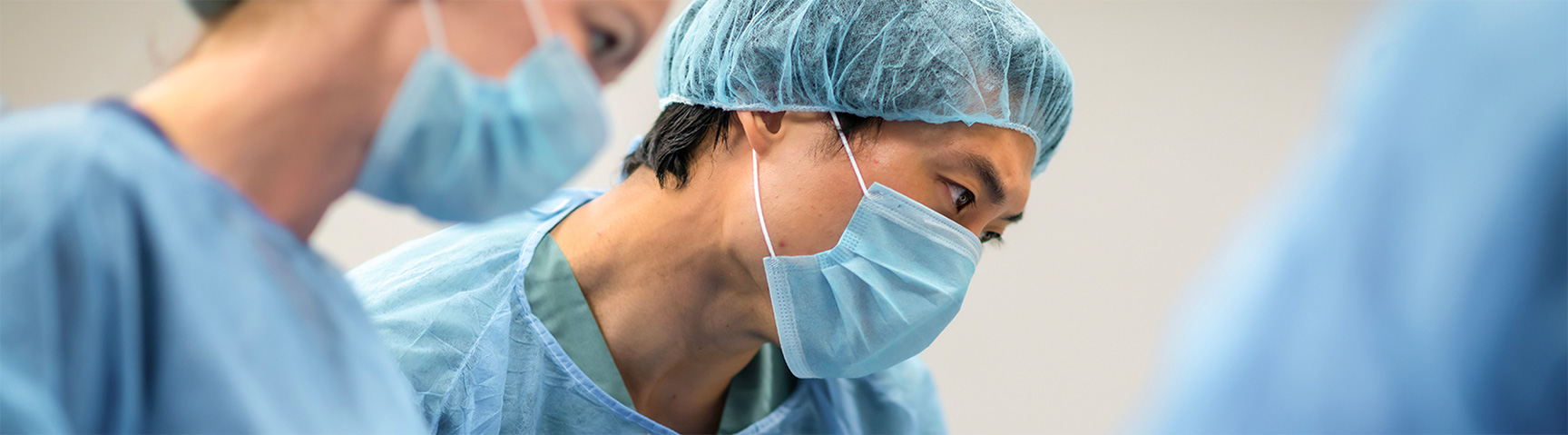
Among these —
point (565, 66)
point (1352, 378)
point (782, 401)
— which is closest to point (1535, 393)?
point (1352, 378)

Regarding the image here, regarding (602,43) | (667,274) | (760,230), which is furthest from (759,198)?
(602,43)

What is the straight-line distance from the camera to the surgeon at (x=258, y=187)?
51 centimetres

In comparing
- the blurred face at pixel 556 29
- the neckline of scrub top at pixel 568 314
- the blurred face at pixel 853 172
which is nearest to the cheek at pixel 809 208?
the blurred face at pixel 853 172

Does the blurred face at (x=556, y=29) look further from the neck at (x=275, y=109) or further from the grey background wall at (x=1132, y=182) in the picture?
the grey background wall at (x=1132, y=182)

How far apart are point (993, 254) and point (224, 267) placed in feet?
6.22

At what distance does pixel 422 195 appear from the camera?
625 mm

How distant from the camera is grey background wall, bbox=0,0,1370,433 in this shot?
2.21m

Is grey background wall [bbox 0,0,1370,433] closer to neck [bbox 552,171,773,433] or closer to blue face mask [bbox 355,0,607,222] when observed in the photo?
neck [bbox 552,171,773,433]

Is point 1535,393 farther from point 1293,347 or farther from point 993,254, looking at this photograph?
point 993,254

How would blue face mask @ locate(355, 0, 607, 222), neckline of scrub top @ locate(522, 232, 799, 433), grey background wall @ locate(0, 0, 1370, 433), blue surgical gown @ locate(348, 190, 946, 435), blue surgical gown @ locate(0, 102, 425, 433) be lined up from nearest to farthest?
blue surgical gown @ locate(0, 102, 425, 433) < blue face mask @ locate(355, 0, 607, 222) < blue surgical gown @ locate(348, 190, 946, 435) < neckline of scrub top @ locate(522, 232, 799, 433) < grey background wall @ locate(0, 0, 1370, 433)

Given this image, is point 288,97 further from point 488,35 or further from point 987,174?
point 987,174

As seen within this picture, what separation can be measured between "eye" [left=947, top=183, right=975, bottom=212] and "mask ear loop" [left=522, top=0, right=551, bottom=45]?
61cm

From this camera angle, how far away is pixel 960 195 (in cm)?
114

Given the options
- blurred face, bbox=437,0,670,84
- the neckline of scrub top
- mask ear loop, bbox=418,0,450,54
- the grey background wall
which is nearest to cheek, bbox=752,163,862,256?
the neckline of scrub top
